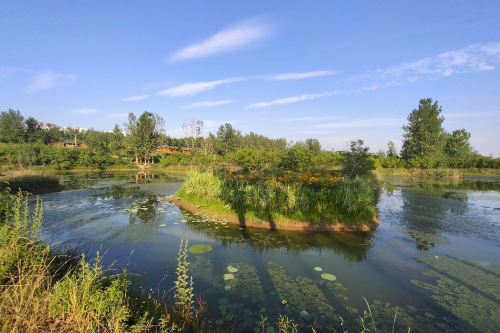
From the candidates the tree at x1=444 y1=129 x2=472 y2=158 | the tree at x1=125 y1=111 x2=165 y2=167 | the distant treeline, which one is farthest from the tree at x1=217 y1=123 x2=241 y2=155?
the tree at x1=444 y1=129 x2=472 y2=158

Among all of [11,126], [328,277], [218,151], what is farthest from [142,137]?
[328,277]

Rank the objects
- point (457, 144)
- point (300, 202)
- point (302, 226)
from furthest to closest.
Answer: point (457, 144) < point (300, 202) < point (302, 226)

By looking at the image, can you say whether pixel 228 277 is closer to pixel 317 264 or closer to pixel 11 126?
pixel 317 264

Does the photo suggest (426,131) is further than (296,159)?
Yes

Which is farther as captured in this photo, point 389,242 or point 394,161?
point 394,161

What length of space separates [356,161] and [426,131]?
4537 centimetres

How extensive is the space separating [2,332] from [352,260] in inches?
369

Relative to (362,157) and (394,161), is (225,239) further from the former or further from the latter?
(394,161)

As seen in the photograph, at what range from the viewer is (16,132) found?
64750 mm

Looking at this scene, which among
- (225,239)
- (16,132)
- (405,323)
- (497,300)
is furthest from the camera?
(16,132)

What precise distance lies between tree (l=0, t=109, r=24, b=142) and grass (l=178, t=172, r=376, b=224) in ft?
223

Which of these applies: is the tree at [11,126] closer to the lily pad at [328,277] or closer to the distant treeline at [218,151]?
the distant treeline at [218,151]

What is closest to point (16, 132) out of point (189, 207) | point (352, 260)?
point (189, 207)

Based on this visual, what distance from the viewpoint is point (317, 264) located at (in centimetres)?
956
